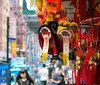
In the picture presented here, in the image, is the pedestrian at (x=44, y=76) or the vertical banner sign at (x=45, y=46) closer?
the vertical banner sign at (x=45, y=46)

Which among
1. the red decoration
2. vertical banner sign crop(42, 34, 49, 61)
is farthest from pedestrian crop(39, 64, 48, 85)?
vertical banner sign crop(42, 34, 49, 61)

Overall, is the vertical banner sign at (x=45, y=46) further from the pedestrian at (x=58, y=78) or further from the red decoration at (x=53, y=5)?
the pedestrian at (x=58, y=78)

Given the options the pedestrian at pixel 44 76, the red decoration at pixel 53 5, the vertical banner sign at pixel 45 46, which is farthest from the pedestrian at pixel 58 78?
the vertical banner sign at pixel 45 46

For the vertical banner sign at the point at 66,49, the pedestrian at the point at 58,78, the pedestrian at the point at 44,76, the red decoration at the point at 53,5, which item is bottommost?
the pedestrian at the point at 44,76

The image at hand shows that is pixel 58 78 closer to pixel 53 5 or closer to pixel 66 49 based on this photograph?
pixel 53 5

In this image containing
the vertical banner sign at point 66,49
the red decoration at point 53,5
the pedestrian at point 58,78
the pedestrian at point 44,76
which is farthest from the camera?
the pedestrian at point 44,76

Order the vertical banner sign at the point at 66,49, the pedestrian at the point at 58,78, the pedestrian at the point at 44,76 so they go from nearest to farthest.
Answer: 1. the vertical banner sign at the point at 66,49
2. the pedestrian at the point at 58,78
3. the pedestrian at the point at 44,76

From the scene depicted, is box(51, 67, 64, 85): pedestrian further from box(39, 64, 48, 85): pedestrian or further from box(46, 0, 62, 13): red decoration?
box(46, 0, 62, 13): red decoration

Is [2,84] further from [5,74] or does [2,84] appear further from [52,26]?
[52,26]

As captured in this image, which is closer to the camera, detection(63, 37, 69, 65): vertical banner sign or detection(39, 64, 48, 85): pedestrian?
detection(63, 37, 69, 65): vertical banner sign

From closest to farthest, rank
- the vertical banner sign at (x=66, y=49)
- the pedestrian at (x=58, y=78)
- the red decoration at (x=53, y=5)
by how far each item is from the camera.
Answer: the vertical banner sign at (x=66, y=49) < the red decoration at (x=53, y=5) < the pedestrian at (x=58, y=78)

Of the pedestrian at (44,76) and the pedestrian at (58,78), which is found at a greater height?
the pedestrian at (58,78)

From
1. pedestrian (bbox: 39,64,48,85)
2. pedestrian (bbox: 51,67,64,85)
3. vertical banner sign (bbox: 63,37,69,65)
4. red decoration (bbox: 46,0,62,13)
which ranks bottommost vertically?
pedestrian (bbox: 39,64,48,85)

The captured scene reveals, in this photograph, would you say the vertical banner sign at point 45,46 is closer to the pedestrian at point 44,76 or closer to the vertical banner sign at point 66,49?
the vertical banner sign at point 66,49
